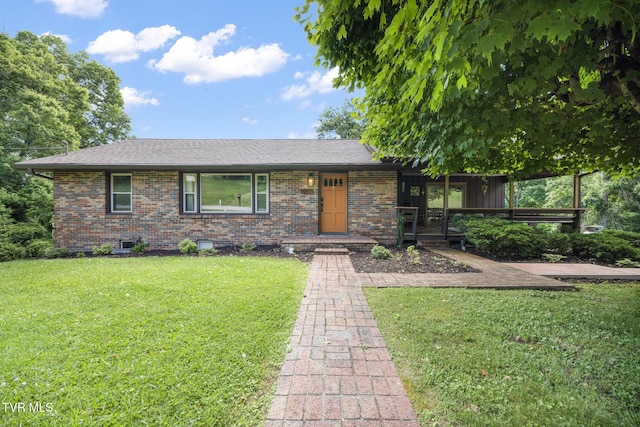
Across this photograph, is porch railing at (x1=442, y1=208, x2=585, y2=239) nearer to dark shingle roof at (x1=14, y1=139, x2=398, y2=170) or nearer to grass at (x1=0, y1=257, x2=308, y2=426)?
dark shingle roof at (x1=14, y1=139, x2=398, y2=170)

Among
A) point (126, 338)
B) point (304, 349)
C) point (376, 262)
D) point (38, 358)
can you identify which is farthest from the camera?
point (376, 262)

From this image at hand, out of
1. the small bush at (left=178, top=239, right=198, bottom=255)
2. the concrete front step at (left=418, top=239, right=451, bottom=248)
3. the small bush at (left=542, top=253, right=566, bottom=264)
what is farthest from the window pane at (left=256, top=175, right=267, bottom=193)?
the small bush at (left=542, top=253, right=566, bottom=264)

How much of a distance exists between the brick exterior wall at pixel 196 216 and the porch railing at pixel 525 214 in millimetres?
2138

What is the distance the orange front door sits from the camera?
30.9 ft

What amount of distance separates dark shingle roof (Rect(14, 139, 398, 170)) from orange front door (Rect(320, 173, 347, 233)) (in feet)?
2.57

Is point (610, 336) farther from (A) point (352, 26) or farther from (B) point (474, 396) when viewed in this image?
(A) point (352, 26)

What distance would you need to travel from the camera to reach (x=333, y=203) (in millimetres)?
9500

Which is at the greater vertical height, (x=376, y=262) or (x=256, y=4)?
(x=256, y=4)

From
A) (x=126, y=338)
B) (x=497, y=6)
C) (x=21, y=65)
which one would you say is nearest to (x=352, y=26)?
(x=497, y=6)

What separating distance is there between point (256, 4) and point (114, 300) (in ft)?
36.3

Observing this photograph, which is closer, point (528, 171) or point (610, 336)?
point (610, 336)

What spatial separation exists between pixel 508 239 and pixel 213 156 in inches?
379

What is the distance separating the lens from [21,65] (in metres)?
11.8

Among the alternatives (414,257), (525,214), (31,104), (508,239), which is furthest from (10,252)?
(525,214)
